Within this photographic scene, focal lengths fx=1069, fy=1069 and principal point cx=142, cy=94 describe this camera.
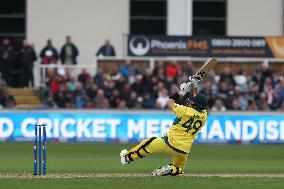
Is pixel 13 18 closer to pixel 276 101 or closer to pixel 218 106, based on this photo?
pixel 218 106

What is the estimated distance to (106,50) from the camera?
1468 inches

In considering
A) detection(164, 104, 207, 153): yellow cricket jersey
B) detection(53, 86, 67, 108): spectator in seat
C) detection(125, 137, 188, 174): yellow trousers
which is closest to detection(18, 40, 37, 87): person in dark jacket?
detection(53, 86, 67, 108): spectator in seat

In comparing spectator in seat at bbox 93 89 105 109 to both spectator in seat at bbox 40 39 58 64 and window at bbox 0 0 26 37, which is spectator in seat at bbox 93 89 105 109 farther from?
window at bbox 0 0 26 37

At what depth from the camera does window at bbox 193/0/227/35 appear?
41375mm

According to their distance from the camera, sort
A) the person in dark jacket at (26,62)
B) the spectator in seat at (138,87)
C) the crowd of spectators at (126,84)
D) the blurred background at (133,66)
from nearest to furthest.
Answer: the blurred background at (133,66)
the crowd of spectators at (126,84)
the spectator in seat at (138,87)
the person in dark jacket at (26,62)

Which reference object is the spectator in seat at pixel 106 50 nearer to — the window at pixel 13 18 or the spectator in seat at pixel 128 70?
the spectator in seat at pixel 128 70

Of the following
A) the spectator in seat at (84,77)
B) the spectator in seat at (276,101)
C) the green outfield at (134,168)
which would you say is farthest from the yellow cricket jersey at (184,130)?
the spectator in seat at (84,77)

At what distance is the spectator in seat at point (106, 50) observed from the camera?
37.2 metres

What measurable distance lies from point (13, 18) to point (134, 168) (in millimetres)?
17668

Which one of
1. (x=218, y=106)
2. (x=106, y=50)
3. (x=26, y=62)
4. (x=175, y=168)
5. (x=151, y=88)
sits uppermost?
(x=106, y=50)

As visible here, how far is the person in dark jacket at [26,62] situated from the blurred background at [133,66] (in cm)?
5

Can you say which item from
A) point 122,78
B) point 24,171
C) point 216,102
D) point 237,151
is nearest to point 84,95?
point 122,78

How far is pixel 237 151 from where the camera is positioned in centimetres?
3014

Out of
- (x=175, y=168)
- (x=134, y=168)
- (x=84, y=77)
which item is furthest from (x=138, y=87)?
(x=175, y=168)
